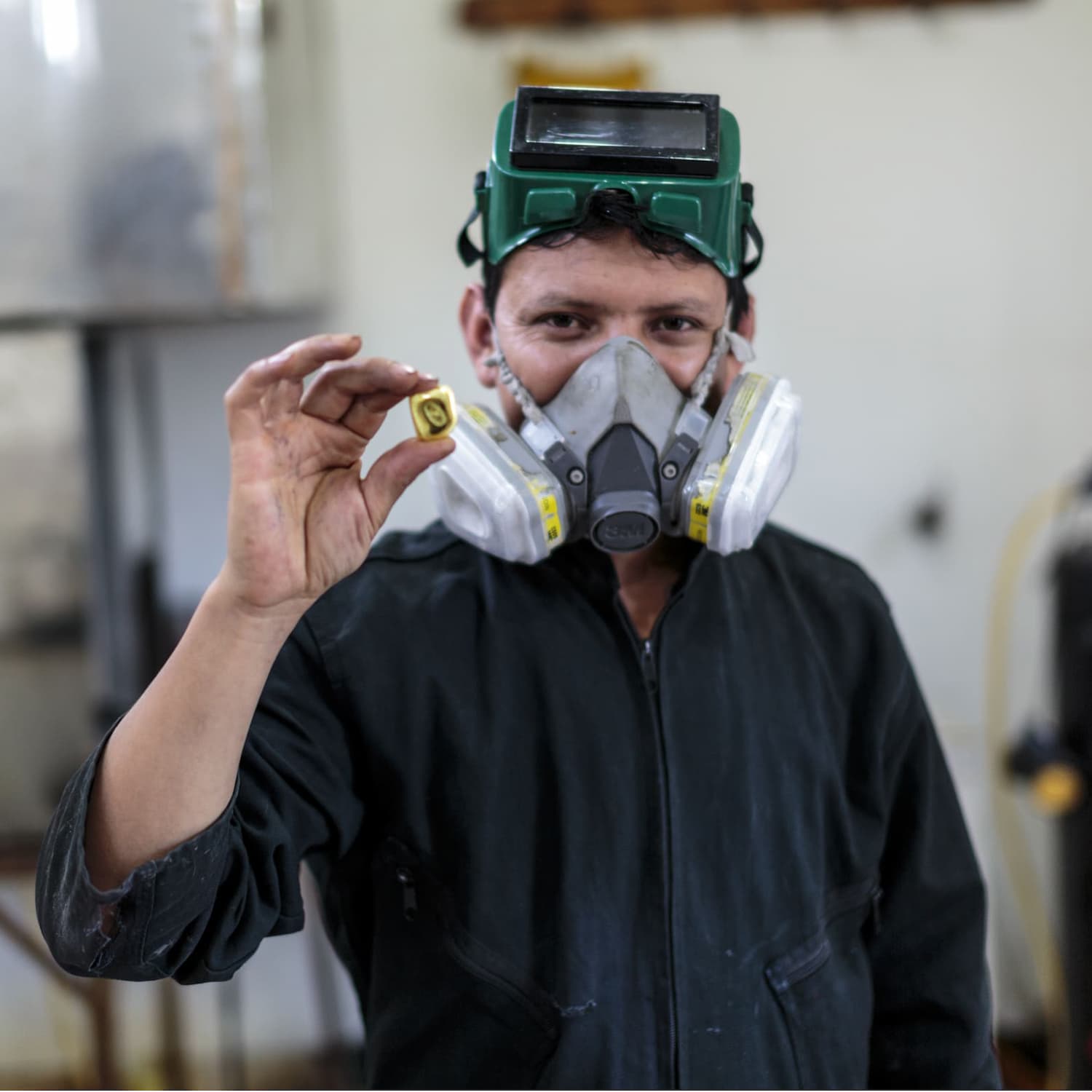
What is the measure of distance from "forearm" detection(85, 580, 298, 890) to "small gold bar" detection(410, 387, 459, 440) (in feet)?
0.54

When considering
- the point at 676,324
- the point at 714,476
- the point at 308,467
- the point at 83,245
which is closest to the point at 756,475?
the point at 714,476

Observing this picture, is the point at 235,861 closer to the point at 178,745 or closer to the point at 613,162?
the point at 178,745

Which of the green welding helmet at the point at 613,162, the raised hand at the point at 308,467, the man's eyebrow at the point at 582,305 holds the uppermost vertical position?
the green welding helmet at the point at 613,162

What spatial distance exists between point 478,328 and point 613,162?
0.21m

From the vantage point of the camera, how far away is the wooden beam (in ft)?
7.57

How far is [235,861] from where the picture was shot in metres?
0.82

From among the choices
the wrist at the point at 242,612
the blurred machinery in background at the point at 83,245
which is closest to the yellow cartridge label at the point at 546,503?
the wrist at the point at 242,612

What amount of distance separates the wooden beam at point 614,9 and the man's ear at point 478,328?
1.43 metres

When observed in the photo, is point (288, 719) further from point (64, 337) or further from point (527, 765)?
point (64, 337)

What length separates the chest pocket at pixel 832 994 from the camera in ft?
3.24

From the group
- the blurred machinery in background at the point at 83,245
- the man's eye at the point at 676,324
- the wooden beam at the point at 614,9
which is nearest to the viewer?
the man's eye at the point at 676,324

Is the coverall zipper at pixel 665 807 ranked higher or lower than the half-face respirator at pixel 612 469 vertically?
lower

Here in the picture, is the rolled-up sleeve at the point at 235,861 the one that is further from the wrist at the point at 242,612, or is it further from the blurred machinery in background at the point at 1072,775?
the blurred machinery in background at the point at 1072,775

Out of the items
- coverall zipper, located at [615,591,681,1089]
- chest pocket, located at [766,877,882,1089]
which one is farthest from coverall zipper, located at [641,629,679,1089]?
chest pocket, located at [766,877,882,1089]
